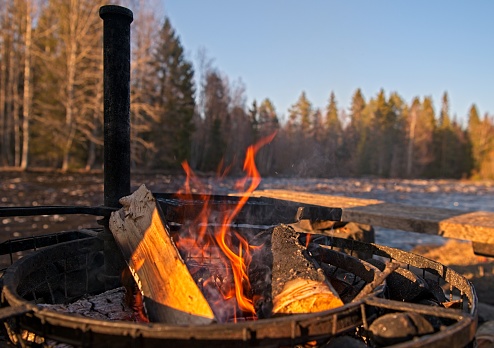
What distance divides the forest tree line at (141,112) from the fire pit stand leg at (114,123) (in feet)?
6.65

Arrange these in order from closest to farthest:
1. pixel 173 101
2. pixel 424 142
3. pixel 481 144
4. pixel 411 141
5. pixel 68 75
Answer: pixel 68 75 → pixel 173 101 → pixel 411 141 → pixel 424 142 → pixel 481 144

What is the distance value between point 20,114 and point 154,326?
2674 cm

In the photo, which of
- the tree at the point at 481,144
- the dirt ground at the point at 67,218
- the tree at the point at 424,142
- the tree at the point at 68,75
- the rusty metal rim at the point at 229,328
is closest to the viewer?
the rusty metal rim at the point at 229,328

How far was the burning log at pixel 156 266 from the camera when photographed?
1551 mm

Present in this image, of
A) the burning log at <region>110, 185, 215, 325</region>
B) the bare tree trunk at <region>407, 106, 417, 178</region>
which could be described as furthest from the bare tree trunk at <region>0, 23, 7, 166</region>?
the bare tree trunk at <region>407, 106, 417, 178</region>

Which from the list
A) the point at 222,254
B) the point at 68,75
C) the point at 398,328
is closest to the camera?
the point at 398,328

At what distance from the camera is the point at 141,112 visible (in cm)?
2227

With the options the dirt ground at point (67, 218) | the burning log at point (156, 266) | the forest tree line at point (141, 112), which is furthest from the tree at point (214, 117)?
the burning log at point (156, 266)

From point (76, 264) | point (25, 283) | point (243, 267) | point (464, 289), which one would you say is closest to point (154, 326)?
point (243, 267)

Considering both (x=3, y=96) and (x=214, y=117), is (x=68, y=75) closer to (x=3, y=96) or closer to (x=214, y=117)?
(x=3, y=96)

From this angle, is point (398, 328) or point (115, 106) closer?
point (398, 328)

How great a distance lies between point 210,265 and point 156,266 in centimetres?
69

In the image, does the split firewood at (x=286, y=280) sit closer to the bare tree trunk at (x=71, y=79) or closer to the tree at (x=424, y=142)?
the bare tree trunk at (x=71, y=79)

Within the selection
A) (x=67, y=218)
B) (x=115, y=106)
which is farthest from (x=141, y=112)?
(x=115, y=106)
